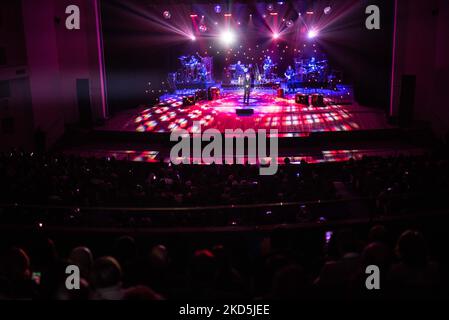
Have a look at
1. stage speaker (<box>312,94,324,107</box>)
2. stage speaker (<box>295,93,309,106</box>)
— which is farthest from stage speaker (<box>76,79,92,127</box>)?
stage speaker (<box>312,94,324,107</box>)

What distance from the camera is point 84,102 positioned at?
13.4m

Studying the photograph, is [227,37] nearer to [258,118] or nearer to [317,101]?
[317,101]

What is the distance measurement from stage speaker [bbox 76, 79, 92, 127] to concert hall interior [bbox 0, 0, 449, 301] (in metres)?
0.03

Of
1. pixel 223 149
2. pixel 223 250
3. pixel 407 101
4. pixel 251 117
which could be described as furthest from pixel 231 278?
pixel 251 117

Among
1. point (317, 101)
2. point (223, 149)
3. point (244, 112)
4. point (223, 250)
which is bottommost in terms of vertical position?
point (223, 149)

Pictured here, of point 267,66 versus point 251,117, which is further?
point 267,66

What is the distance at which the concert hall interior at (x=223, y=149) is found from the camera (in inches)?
124

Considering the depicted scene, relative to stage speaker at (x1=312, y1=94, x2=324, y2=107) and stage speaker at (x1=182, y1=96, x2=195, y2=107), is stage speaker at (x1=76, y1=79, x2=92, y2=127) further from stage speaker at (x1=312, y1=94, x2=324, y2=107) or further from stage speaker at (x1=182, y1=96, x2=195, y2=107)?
stage speaker at (x1=312, y1=94, x2=324, y2=107)

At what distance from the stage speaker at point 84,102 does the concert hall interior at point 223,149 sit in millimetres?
30

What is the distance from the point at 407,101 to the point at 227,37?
965 cm

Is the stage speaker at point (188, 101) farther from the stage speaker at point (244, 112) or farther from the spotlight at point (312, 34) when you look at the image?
the spotlight at point (312, 34)

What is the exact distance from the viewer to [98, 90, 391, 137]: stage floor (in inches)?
478
